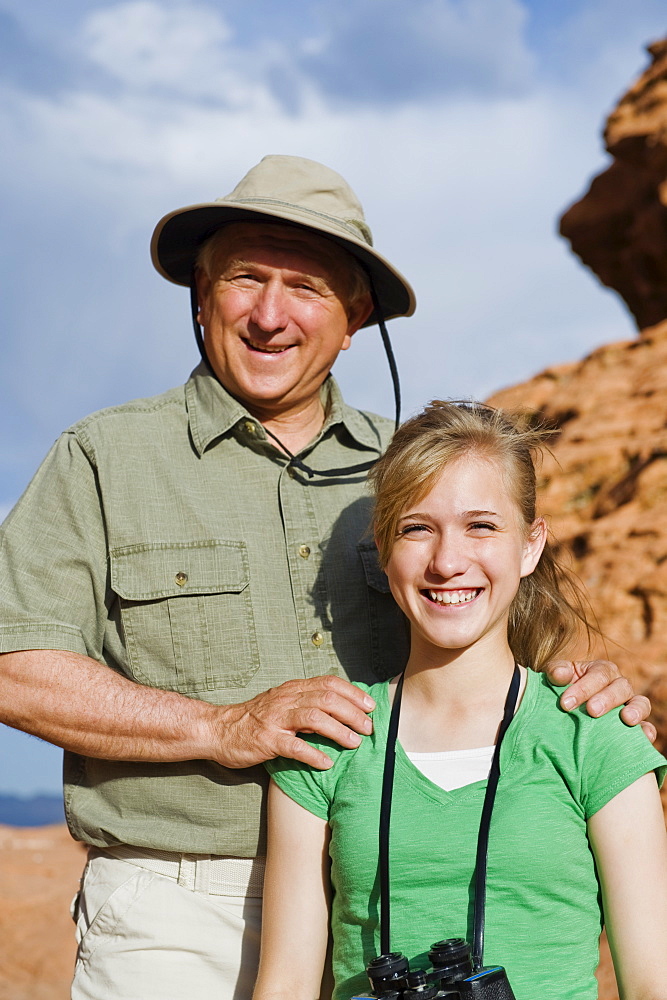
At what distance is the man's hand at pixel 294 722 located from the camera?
2402 millimetres

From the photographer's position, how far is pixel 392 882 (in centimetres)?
223

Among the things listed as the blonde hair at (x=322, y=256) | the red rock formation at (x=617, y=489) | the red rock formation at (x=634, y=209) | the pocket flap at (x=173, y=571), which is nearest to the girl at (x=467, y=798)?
the pocket flap at (x=173, y=571)

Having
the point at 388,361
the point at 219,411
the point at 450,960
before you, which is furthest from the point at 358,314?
the point at 450,960

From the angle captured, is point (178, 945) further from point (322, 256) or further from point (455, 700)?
point (322, 256)

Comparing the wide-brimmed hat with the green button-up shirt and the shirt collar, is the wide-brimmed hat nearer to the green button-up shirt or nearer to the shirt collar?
the shirt collar

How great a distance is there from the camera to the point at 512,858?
218cm

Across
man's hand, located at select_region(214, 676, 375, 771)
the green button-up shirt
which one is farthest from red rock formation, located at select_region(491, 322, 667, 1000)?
man's hand, located at select_region(214, 676, 375, 771)


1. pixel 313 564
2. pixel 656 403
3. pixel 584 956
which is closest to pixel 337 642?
pixel 313 564

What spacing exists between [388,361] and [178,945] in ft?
6.38

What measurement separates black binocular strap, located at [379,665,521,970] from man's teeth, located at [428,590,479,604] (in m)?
0.25

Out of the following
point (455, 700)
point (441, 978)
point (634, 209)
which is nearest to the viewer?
point (441, 978)

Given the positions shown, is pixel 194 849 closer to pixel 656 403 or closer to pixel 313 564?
pixel 313 564

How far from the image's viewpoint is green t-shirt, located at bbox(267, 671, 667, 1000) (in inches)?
85.7

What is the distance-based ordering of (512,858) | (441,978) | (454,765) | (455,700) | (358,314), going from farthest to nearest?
(358,314)
(455,700)
(454,765)
(512,858)
(441,978)
